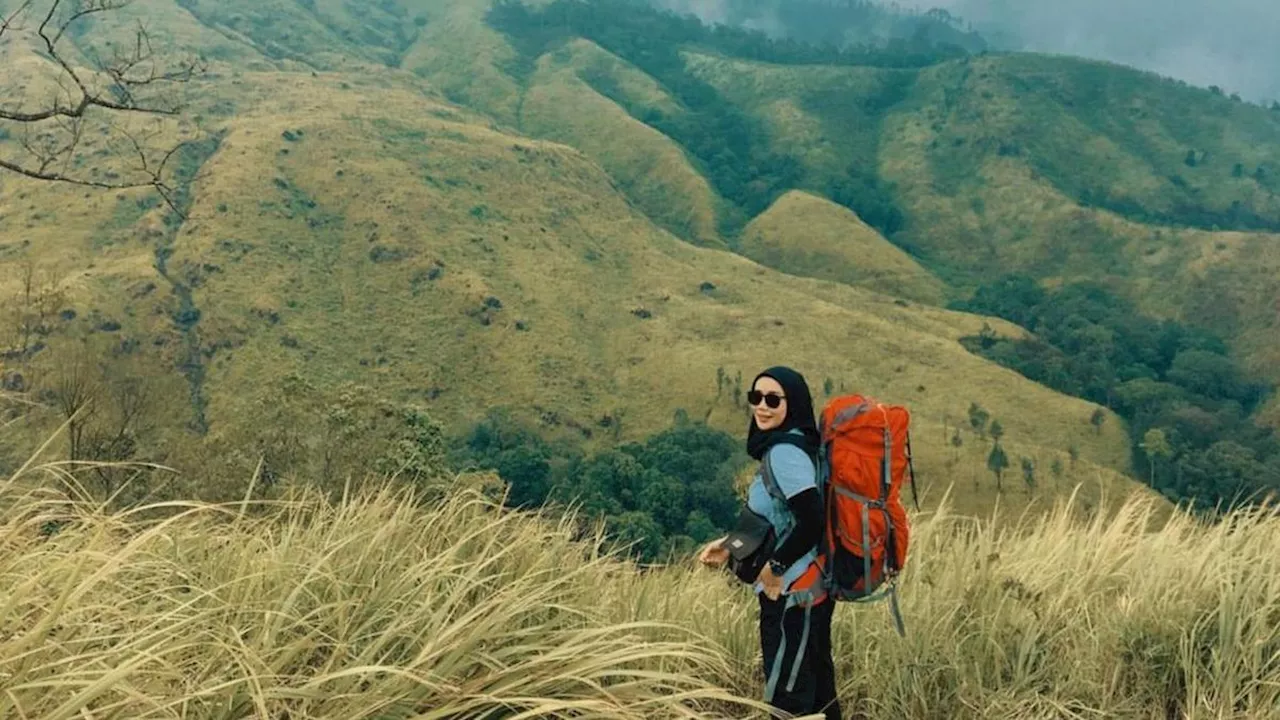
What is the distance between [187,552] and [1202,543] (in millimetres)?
5168

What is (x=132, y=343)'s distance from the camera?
3056 inches

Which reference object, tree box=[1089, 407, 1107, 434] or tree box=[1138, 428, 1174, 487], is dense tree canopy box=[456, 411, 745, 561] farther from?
tree box=[1138, 428, 1174, 487]

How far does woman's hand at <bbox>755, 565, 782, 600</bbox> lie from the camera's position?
9.86 ft

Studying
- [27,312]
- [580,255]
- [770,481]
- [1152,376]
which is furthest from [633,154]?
[770,481]

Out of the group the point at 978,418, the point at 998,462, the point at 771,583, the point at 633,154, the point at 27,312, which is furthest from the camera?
the point at 633,154

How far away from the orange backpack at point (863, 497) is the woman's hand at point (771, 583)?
0.56 feet

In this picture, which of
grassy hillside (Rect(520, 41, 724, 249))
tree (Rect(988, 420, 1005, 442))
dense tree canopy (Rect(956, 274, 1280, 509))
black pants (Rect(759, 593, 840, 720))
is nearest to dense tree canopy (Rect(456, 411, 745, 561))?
tree (Rect(988, 420, 1005, 442))

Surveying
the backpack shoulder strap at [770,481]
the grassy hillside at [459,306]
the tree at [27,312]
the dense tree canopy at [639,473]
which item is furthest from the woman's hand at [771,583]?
the grassy hillside at [459,306]

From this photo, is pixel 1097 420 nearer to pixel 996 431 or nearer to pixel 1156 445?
pixel 1156 445

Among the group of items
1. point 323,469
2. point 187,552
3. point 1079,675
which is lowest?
point 323,469

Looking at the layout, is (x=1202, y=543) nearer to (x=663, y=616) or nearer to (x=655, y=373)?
(x=663, y=616)

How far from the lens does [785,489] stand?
2.91 metres

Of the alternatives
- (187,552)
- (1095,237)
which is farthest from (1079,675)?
(1095,237)

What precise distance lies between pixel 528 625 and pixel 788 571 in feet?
3.17
